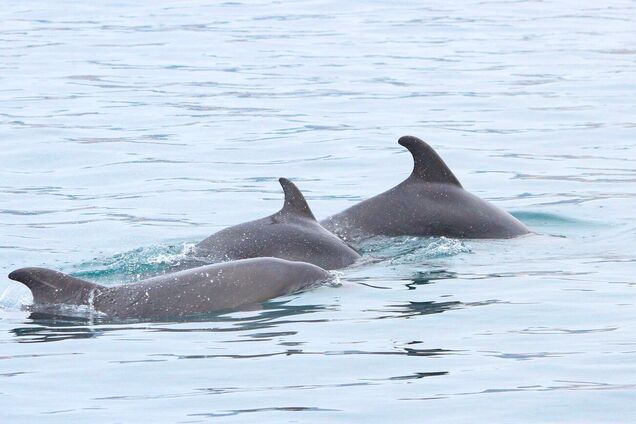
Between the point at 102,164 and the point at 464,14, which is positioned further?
the point at 464,14

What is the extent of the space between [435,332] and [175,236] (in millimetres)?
5775

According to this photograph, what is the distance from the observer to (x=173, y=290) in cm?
1180

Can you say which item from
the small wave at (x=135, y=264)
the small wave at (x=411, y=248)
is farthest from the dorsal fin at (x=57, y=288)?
the small wave at (x=411, y=248)

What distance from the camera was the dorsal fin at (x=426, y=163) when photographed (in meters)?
14.6

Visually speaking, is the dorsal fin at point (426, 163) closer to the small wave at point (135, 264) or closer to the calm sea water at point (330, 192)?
the calm sea water at point (330, 192)

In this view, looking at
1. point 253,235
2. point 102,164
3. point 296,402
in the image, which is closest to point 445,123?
point 102,164

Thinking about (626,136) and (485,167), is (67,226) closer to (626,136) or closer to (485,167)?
(485,167)

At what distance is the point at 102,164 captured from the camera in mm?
21422

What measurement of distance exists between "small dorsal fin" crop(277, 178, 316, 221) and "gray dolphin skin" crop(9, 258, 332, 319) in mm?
1574

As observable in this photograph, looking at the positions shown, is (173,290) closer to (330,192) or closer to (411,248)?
(411,248)

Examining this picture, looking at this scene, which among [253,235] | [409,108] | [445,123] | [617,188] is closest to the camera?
[253,235]

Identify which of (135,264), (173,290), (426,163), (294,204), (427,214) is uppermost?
(426,163)

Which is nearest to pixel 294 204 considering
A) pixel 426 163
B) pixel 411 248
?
pixel 411 248

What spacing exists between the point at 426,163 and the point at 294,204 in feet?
4.94
